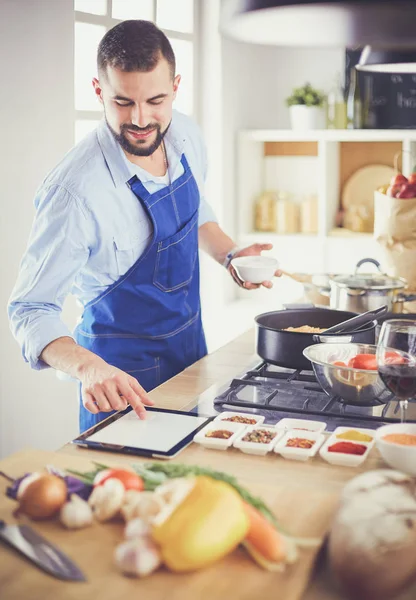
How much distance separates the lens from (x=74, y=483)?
1.31 metres

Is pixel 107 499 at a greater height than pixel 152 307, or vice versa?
pixel 152 307

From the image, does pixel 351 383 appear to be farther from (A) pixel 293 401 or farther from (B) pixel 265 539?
(B) pixel 265 539

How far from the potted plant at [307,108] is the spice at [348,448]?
3.59 meters

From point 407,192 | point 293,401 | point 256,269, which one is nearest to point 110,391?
point 293,401

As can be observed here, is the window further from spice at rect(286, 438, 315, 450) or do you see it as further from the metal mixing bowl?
spice at rect(286, 438, 315, 450)

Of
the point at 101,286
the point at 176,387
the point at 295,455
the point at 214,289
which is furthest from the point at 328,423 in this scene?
the point at 214,289

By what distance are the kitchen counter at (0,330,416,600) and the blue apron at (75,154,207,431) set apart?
0.68 feet

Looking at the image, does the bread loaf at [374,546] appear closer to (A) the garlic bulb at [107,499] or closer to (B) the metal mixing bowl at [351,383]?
(A) the garlic bulb at [107,499]

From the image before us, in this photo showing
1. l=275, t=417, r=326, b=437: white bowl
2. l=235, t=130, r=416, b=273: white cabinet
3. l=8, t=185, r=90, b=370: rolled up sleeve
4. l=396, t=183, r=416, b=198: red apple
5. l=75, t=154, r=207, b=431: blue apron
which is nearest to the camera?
l=275, t=417, r=326, b=437: white bowl

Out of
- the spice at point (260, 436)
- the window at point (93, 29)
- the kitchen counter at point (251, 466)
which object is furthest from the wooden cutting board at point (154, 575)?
the window at point (93, 29)

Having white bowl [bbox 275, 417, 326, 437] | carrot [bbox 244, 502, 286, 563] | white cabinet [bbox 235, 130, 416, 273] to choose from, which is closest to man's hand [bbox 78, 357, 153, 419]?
white bowl [bbox 275, 417, 326, 437]

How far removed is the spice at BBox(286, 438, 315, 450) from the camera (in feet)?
5.20

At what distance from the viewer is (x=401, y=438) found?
1.49 m

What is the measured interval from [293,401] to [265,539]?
0.82 meters
